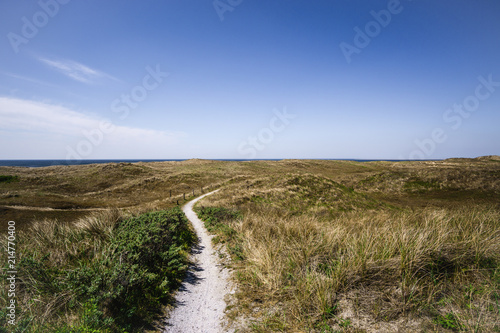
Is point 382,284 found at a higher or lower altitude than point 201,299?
higher

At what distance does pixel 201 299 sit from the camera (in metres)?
5.84

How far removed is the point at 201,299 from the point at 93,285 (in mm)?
2753

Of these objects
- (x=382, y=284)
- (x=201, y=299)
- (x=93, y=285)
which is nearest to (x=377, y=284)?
(x=382, y=284)

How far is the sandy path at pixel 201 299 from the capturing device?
4746mm

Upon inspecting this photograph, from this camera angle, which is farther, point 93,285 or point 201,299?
point 201,299

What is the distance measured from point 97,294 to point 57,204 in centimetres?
3487

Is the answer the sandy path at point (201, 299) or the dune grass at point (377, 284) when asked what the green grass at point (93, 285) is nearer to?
the sandy path at point (201, 299)

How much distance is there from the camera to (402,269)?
15.1 ft

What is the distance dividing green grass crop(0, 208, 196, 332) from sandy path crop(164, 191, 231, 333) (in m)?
0.46

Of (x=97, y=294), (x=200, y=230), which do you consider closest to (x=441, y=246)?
(x=97, y=294)

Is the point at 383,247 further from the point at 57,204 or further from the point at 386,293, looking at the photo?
the point at 57,204

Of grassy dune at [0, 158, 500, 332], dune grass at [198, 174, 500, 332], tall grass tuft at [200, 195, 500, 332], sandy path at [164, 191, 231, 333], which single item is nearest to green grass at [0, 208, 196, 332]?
grassy dune at [0, 158, 500, 332]

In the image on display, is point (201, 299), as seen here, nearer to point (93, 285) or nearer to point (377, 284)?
point (93, 285)

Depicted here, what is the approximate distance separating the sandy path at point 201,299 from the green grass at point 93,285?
46 centimetres
